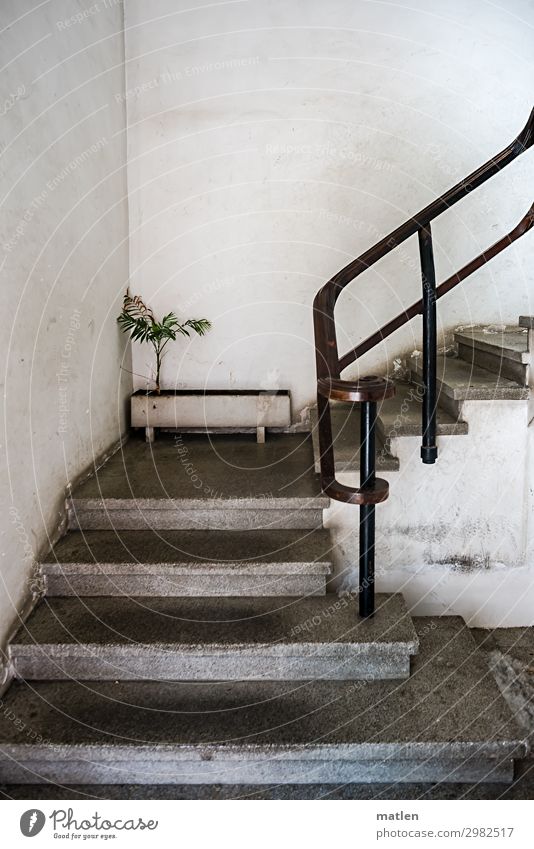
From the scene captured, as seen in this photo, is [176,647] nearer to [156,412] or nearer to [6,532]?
[6,532]

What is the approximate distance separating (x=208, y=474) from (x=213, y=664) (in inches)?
31.9

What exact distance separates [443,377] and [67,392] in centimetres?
139

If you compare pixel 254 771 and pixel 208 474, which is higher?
pixel 208 474

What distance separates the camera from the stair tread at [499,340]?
77.4 inches

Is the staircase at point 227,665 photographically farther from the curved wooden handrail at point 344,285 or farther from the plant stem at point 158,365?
the plant stem at point 158,365

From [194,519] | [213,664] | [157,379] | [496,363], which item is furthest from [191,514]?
[496,363]

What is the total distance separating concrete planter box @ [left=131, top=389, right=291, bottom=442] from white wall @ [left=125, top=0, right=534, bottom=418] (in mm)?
201

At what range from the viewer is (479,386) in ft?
6.39

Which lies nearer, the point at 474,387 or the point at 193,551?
the point at 193,551

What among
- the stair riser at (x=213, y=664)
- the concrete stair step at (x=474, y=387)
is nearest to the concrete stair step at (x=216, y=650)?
the stair riser at (x=213, y=664)

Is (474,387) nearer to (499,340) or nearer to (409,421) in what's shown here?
(409,421)

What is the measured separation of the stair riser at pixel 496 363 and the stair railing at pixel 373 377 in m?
0.38

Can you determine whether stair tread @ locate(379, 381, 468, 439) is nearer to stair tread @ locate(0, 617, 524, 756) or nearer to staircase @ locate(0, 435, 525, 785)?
staircase @ locate(0, 435, 525, 785)

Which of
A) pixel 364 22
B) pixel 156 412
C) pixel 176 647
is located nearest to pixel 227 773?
pixel 176 647
